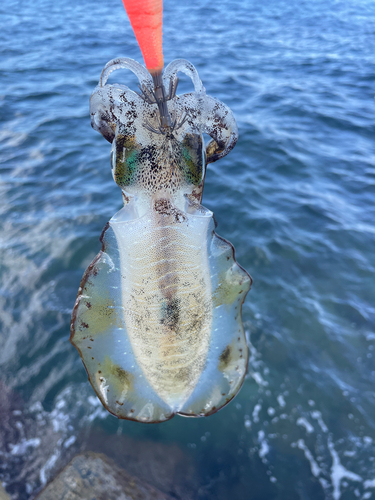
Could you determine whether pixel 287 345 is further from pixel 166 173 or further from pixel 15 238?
pixel 15 238

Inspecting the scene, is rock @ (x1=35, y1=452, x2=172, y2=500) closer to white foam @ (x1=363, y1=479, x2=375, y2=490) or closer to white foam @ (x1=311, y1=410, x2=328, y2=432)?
white foam @ (x1=311, y1=410, x2=328, y2=432)

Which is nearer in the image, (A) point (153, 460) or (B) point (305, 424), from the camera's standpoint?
(A) point (153, 460)

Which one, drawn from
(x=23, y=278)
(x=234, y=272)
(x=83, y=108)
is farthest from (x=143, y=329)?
(x=83, y=108)

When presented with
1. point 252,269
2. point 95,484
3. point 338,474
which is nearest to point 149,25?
point 95,484

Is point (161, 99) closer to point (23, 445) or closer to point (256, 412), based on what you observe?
point (256, 412)

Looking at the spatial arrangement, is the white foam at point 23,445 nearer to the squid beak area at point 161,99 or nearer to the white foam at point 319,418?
the white foam at point 319,418

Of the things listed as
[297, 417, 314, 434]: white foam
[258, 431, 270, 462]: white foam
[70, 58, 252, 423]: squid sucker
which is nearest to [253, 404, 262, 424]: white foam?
[258, 431, 270, 462]: white foam
